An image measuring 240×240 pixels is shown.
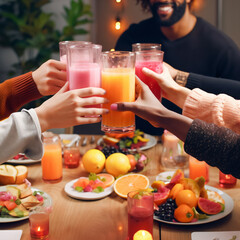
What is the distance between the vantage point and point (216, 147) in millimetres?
1186

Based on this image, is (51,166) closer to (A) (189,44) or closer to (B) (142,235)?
(B) (142,235)

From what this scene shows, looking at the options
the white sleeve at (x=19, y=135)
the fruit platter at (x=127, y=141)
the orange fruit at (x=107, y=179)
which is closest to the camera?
the white sleeve at (x=19, y=135)

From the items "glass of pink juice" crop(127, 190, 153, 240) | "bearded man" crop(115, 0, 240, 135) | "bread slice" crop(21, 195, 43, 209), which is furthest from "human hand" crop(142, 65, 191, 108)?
"bearded man" crop(115, 0, 240, 135)

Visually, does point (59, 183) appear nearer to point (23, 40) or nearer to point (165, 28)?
point (165, 28)

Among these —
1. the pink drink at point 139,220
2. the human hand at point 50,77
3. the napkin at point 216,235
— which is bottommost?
the napkin at point 216,235

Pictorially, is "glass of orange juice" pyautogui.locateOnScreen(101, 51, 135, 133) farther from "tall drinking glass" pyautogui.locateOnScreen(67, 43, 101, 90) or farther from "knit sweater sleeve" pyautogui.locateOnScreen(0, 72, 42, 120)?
"knit sweater sleeve" pyautogui.locateOnScreen(0, 72, 42, 120)

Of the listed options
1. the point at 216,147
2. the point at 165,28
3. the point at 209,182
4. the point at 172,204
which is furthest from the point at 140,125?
the point at 216,147

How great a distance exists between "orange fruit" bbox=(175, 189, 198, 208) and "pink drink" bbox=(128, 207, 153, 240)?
0.17 m

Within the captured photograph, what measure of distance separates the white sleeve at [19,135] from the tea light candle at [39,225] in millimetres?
245

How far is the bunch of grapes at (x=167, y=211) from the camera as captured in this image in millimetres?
1341

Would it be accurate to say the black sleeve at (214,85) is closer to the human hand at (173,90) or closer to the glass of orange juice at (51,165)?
the human hand at (173,90)

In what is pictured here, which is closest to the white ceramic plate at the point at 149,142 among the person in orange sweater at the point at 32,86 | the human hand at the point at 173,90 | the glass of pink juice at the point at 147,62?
the human hand at the point at 173,90

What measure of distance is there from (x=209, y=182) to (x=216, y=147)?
1.95 ft

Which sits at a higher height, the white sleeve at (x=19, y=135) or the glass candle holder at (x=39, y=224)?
the white sleeve at (x=19, y=135)
